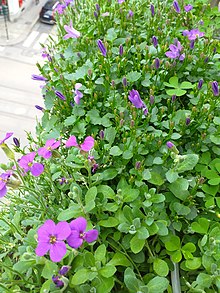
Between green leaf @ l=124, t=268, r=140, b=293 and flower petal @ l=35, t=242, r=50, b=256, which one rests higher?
flower petal @ l=35, t=242, r=50, b=256

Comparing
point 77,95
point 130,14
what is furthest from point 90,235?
point 130,14

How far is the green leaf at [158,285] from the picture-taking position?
628mm

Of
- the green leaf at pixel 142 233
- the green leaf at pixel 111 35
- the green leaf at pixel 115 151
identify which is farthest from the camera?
the green leaf at pixel 111 35

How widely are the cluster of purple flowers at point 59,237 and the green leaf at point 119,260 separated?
0.10m

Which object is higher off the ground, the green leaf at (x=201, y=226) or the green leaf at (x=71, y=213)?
the green leaf at (x=71, y=213)

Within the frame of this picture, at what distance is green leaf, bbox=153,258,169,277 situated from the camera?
69cm

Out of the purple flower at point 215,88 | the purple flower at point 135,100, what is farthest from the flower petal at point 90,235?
the purple flower at point 215,88

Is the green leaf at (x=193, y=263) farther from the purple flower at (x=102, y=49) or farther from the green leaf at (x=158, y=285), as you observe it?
the purple flower at (x=102, y=49)

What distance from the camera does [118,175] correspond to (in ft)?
2.72

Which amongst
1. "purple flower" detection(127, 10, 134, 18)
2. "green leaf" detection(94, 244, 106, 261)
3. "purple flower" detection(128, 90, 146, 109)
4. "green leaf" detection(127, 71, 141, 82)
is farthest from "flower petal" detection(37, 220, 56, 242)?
"purple flower" detection(127, 10, 134, 18)

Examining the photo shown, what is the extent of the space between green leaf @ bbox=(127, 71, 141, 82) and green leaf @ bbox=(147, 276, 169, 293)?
486mm

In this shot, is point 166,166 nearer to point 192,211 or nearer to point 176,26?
point 192,211

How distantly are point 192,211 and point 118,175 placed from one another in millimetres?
176

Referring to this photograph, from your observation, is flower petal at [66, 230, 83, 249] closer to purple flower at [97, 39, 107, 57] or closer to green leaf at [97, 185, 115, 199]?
green leaf at [97, 185, 115, 199]
